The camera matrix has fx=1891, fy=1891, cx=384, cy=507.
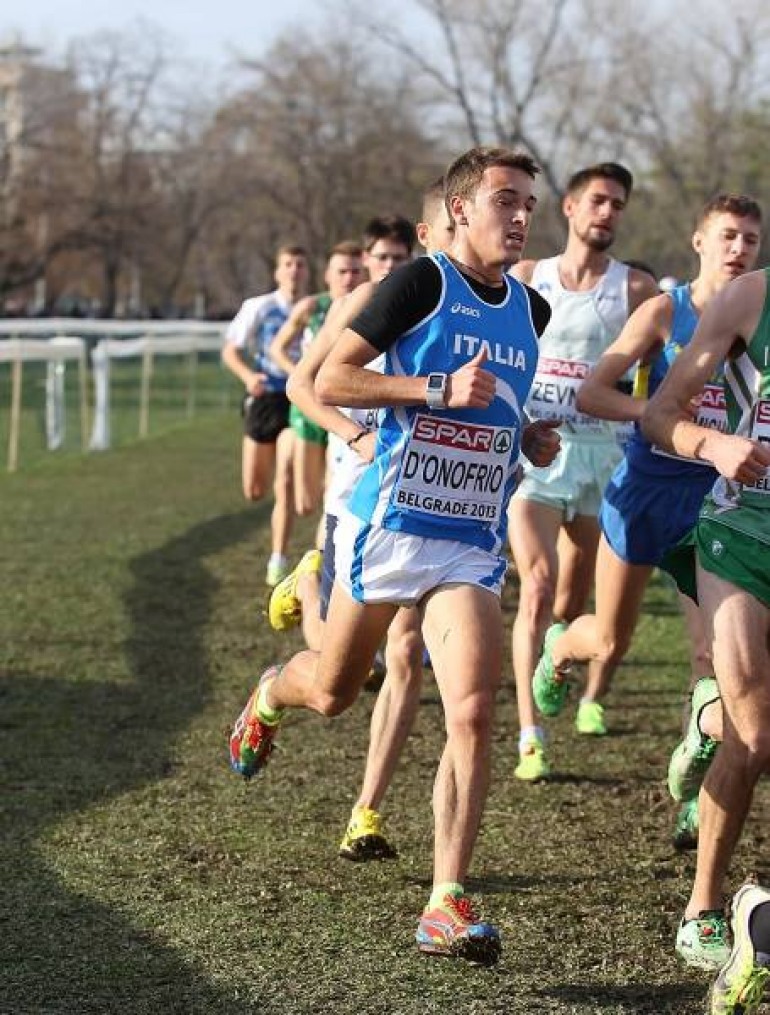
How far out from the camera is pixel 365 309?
547 cm

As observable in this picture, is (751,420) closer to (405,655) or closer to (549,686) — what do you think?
(405,655)

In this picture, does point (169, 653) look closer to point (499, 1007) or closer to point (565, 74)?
point (499, 1007)

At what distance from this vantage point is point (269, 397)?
13.6m

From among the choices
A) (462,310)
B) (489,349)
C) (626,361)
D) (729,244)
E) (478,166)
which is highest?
(478,166)

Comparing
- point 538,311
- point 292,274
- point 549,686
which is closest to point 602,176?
point 549,686

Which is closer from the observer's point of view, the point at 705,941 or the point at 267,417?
the point at 705,941

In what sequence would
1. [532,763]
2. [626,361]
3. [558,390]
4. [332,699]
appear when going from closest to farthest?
[332,699] → [626,361] → [532,763] → [558,390]

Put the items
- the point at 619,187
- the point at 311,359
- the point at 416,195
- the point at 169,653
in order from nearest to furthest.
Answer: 1. the point at 311,359
2. the point at 619,187
3. the point at 169,653
4. the point at 416,195

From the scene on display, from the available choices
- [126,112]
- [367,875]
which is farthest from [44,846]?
[126,112]

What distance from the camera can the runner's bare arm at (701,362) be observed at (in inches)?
206

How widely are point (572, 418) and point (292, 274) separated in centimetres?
567

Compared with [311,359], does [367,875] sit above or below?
below

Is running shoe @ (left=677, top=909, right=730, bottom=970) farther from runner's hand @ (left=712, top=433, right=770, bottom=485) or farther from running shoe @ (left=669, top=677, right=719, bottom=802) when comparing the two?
runner's hand @ (left=712, top=433, right=770, bottom=485)

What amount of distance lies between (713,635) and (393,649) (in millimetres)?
1616
